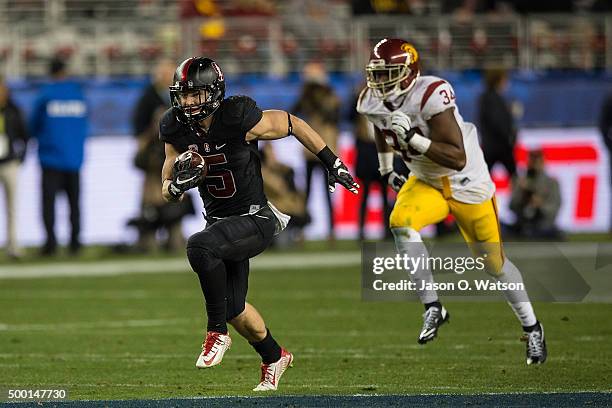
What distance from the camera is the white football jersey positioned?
7.89 m

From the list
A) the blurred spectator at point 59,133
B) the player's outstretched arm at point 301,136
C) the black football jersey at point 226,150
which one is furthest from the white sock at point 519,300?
the blurred spectator at point 59,133

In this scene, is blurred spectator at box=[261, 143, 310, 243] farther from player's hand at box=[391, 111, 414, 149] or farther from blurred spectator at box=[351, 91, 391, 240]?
player's hand at box=[391, 111, 414, 149]

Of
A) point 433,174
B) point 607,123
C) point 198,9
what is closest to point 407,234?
point 433,174

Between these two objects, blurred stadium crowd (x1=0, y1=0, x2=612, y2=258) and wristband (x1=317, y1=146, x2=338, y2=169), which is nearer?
wristband (x1=317, y1=146, x2=338, y2=169)

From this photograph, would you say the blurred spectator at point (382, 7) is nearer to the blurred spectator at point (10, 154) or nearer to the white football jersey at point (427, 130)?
the blurred spectator at point (10, 154)

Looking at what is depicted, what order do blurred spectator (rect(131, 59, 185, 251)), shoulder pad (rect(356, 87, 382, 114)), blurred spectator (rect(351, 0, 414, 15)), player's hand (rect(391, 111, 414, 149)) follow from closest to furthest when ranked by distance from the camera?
player's hand (rect(391, 111, 414, 149)) < shoulder pad (rect(356, 87, 382, 114)) < blurred spectator (rect(131, 59, 185, 251)) < blurred spectator (rect(351, 0, 414, 15))

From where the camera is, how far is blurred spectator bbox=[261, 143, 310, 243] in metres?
14.5

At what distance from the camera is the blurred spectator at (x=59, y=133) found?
14.2 meters

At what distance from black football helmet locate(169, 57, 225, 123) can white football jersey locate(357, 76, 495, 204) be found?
1444 mm

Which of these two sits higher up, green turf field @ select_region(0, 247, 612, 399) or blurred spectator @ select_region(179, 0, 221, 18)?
blurred spectator @ select_region(179, 0, 221, 18)

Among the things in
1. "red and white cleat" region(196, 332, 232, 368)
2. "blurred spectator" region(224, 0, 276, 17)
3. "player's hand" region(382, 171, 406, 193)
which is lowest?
"red and white cleat" region(196, 332, 232, 368)

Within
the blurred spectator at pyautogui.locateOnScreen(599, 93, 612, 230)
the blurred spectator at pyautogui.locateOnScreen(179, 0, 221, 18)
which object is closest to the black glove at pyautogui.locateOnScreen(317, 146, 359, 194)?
the blurred spectator at pyautogui.locateOnScreen(599, 93, 612, 230)

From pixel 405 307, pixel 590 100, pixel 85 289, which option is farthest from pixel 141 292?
pixel 590 100

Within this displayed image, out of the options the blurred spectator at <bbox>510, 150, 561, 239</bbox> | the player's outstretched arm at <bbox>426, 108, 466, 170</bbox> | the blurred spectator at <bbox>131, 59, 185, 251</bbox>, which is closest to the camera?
the player's outstretched arm at <bbox>426, 108, 466, 170</bbox>
